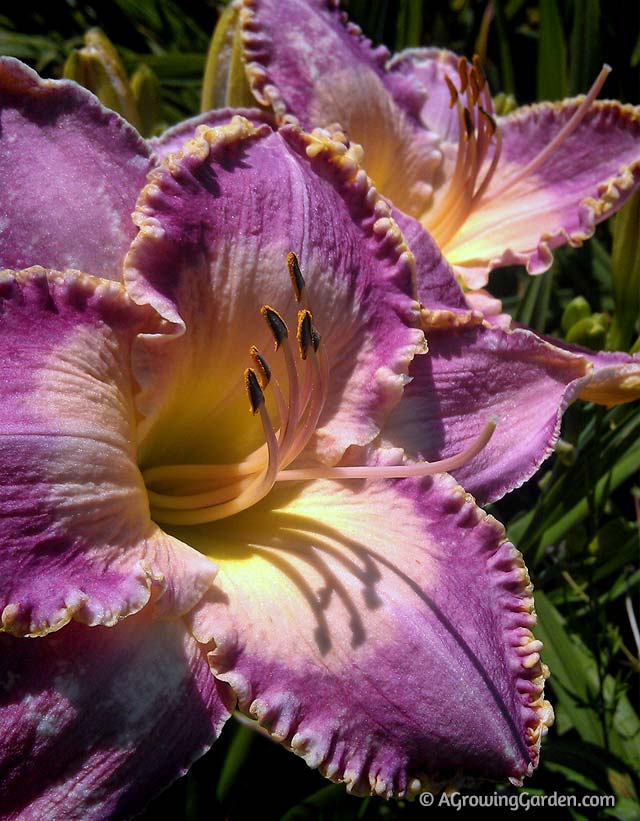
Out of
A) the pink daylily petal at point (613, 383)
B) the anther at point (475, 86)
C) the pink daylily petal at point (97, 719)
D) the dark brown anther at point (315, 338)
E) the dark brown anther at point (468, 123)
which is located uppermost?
the anther at point (475, 86)

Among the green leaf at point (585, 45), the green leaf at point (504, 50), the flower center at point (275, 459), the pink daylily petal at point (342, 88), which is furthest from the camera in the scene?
the green leaf at point (504, 50)

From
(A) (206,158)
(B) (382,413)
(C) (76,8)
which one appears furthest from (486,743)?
(C) (76,8)

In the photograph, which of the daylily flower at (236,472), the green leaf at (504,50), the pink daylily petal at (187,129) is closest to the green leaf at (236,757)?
the daylily flower at (236,472)

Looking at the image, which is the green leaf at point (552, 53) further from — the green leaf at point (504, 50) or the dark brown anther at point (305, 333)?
the dark brown anther at point (305, 333)

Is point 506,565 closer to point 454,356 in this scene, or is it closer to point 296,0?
point 454,356

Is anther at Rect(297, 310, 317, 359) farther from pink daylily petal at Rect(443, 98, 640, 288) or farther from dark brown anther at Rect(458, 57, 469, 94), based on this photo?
dark brown anther at Rect(458, 57, 469, 94)

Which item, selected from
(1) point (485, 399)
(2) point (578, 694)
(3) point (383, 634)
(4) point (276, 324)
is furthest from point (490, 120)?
(2) point (578, 694)
